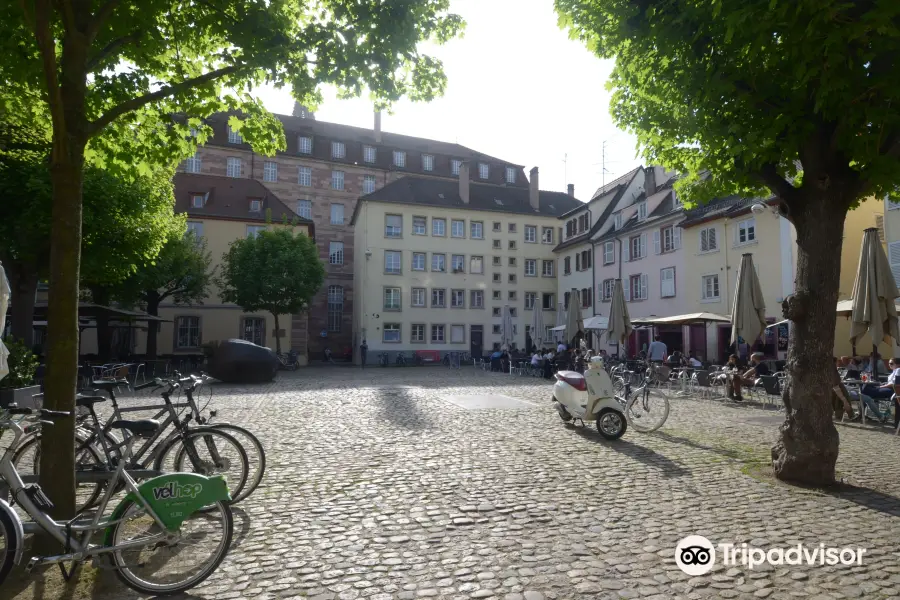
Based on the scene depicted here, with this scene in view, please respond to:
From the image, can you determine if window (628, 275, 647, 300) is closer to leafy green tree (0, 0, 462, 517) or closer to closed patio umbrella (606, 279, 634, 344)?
closed patio umbrella (606, 279, 634, 344)

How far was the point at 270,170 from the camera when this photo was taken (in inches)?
2105

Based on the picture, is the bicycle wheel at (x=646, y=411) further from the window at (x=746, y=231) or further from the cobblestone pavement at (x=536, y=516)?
the window at (x=746, y=231)

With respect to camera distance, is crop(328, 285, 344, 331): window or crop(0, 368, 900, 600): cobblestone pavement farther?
crop(328, 285, 344, 331): window

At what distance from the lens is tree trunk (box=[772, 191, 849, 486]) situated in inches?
244

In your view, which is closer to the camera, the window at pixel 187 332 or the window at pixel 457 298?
the window at pixel 187 332

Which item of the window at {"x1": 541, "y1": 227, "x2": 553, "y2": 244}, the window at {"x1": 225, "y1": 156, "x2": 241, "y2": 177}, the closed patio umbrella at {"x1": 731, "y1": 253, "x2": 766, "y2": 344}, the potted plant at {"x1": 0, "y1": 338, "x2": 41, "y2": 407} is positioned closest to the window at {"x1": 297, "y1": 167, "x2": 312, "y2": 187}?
the window at {"x1": 225, "y1": 156, "x2": 241, "y2": 177}

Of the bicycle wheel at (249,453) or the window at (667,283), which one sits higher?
the window at (667,283)

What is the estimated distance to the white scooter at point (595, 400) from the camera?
9.09 metres

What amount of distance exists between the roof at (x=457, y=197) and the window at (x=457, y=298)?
23.0 feet

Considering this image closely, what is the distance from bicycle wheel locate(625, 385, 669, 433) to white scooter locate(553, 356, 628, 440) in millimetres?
833

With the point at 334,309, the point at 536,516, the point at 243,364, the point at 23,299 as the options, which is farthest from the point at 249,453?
the point at 334,309

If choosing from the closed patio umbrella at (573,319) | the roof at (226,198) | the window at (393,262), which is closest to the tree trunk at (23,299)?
the closed patio umbrella at (573,319)

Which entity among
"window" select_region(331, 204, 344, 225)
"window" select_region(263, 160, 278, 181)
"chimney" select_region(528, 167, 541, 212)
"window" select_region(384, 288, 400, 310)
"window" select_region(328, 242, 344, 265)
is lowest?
"window" select_region(384, 288, 400, 310)

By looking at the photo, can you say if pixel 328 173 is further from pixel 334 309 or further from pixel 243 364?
pixel 243 364
